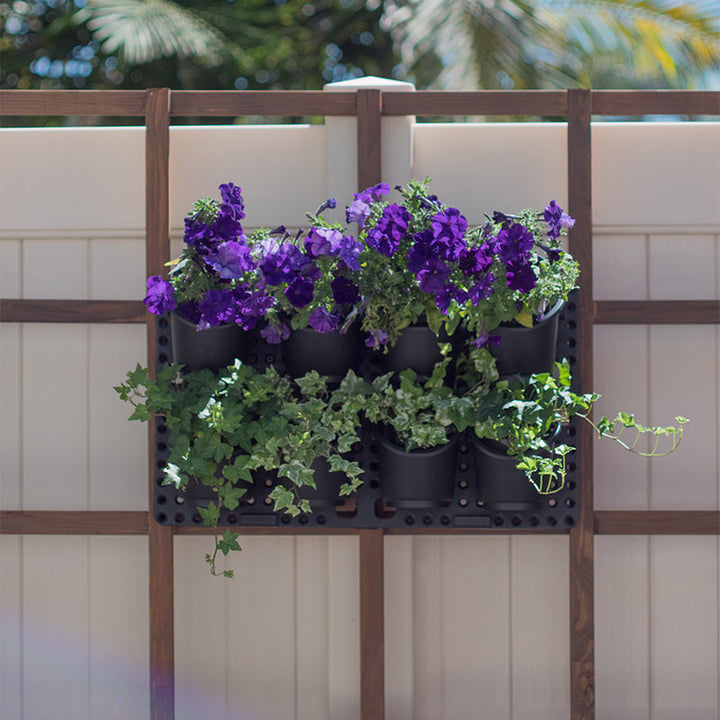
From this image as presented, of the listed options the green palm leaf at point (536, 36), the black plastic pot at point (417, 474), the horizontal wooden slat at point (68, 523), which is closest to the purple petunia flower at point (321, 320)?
the black plastic pot at point (417, 474)

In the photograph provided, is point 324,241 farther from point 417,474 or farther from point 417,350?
point 417,474

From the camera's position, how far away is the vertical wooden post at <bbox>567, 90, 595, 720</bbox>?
5.63ft

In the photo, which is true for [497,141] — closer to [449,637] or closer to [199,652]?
[449,637]

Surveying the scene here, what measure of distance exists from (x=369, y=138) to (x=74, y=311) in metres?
0.81

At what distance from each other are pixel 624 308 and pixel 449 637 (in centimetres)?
89

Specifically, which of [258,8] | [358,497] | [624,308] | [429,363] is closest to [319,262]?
[429,363]

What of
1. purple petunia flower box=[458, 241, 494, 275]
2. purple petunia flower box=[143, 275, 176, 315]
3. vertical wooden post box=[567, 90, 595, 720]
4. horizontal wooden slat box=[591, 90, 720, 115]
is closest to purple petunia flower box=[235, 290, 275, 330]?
purple petunia flower box=[143, 275, 176, 315]

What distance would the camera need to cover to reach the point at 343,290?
1414 mm

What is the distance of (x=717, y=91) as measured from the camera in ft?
5.75

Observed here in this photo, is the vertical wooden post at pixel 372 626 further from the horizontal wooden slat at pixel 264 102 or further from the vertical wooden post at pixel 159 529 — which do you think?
the horizontal wooden slat at pixel 264 102

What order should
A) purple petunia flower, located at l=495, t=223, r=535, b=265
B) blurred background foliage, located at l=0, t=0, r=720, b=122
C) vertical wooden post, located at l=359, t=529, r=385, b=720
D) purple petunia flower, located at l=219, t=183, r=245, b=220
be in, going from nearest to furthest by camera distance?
purple petunia flower, located at l=495, t=223, r=535, b=265, purple petunia flower, located at l=219, t=183, r=245, b=220, vertical wooden post, located at l=359, t=529, r=385, b=720, blurred background foliage, located at l=0, t=0, r=720, b=122

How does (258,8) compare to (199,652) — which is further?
(258,8)

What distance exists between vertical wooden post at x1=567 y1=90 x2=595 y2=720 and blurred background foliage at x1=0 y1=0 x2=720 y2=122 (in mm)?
3172

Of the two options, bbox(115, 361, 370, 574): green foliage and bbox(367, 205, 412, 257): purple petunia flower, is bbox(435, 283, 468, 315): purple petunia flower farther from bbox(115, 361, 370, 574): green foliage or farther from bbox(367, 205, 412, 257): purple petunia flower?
bbox(115, 361, 370, 574): green foliage
